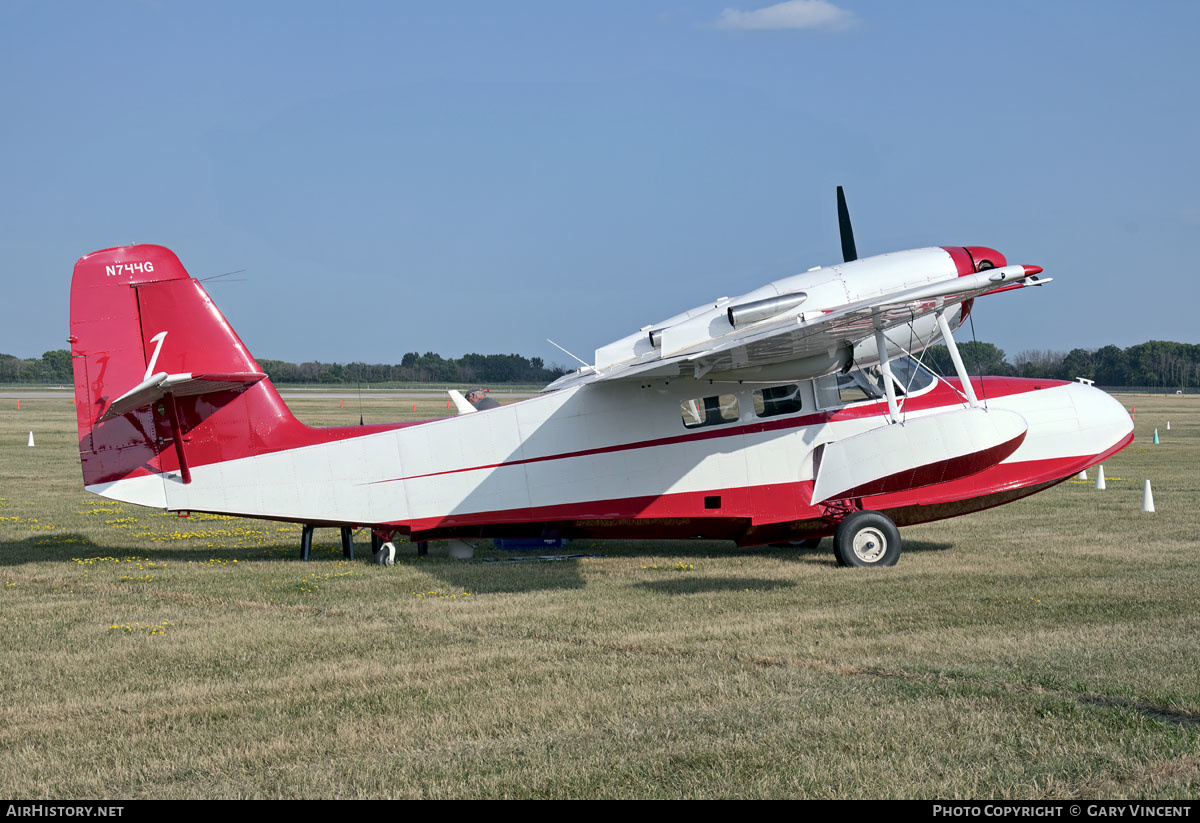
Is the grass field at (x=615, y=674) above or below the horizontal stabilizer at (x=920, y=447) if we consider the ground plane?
below

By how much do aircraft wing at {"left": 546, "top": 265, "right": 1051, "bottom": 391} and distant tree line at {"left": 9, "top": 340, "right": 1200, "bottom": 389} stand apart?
216ft

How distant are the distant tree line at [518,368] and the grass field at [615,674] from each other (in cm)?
6591

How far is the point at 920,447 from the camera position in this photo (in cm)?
1084

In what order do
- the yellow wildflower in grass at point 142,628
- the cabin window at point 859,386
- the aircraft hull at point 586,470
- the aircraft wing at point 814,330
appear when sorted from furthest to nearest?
the cabin window at point 859,386
the aircraft hull at point 586,470
the aircraft wing at point 814,330
the yellow wildflower in grass at point 142,628

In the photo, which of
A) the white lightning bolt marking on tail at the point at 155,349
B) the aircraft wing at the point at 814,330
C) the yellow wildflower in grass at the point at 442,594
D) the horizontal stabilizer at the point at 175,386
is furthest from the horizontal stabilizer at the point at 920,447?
the white lightning bolt marking on tail at the point at 155,349

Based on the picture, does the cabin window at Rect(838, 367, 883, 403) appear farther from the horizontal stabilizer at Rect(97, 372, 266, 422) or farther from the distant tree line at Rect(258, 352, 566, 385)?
the distant tree line at Rect(258, 352, 566, 385)

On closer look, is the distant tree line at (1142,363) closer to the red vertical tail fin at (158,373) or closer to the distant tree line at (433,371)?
the distant tree line at (433,371)

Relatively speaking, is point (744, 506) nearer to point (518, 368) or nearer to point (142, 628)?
point (142, 628)

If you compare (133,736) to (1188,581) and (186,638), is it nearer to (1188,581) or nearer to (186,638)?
(186,638)

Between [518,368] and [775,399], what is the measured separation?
6841 cm

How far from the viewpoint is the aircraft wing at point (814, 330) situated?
31.7 ft

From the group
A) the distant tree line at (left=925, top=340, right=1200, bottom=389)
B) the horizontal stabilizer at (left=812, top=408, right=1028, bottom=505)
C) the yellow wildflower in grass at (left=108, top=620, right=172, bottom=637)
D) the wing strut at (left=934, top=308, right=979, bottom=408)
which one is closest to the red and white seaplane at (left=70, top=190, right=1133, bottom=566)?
the wing strut at (left=934, top=308, right=979, bottom=408)

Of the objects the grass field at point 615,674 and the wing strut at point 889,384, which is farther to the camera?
the wing strut at point 889,384

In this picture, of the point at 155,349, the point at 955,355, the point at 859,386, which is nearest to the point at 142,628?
the point at 155,349
